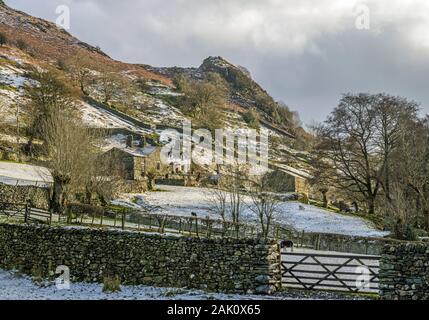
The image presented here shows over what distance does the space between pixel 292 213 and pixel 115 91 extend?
70.3 metres

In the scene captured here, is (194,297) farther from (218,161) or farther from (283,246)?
(218,161)

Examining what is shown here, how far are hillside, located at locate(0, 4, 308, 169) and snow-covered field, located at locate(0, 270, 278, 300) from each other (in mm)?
40104

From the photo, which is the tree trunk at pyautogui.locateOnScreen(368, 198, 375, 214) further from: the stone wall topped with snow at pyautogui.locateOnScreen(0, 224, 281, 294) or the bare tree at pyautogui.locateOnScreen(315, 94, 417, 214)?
the stone wall topped with snow at pyautogui.locateOnScreen(0, 224, 281, 294)

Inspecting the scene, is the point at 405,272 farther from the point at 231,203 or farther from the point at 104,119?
the point at 104,119

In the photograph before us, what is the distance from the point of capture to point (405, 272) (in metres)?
14.8

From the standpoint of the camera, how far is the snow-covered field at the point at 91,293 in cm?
1623

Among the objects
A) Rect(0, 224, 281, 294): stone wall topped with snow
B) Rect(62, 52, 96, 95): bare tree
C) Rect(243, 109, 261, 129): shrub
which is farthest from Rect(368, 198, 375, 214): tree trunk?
Rect(243, 109, 261, 129): shrub

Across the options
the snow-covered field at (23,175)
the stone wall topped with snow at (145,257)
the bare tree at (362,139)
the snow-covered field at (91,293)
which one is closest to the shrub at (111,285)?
the snow-covered field at (91,293)

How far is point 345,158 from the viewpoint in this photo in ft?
157

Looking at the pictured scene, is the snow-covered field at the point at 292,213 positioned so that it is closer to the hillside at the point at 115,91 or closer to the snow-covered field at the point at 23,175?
the snow-covered field at the point at 23,175

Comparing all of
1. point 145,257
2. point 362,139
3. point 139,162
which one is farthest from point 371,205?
point 145,257

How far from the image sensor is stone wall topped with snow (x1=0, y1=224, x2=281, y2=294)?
16.9 m
